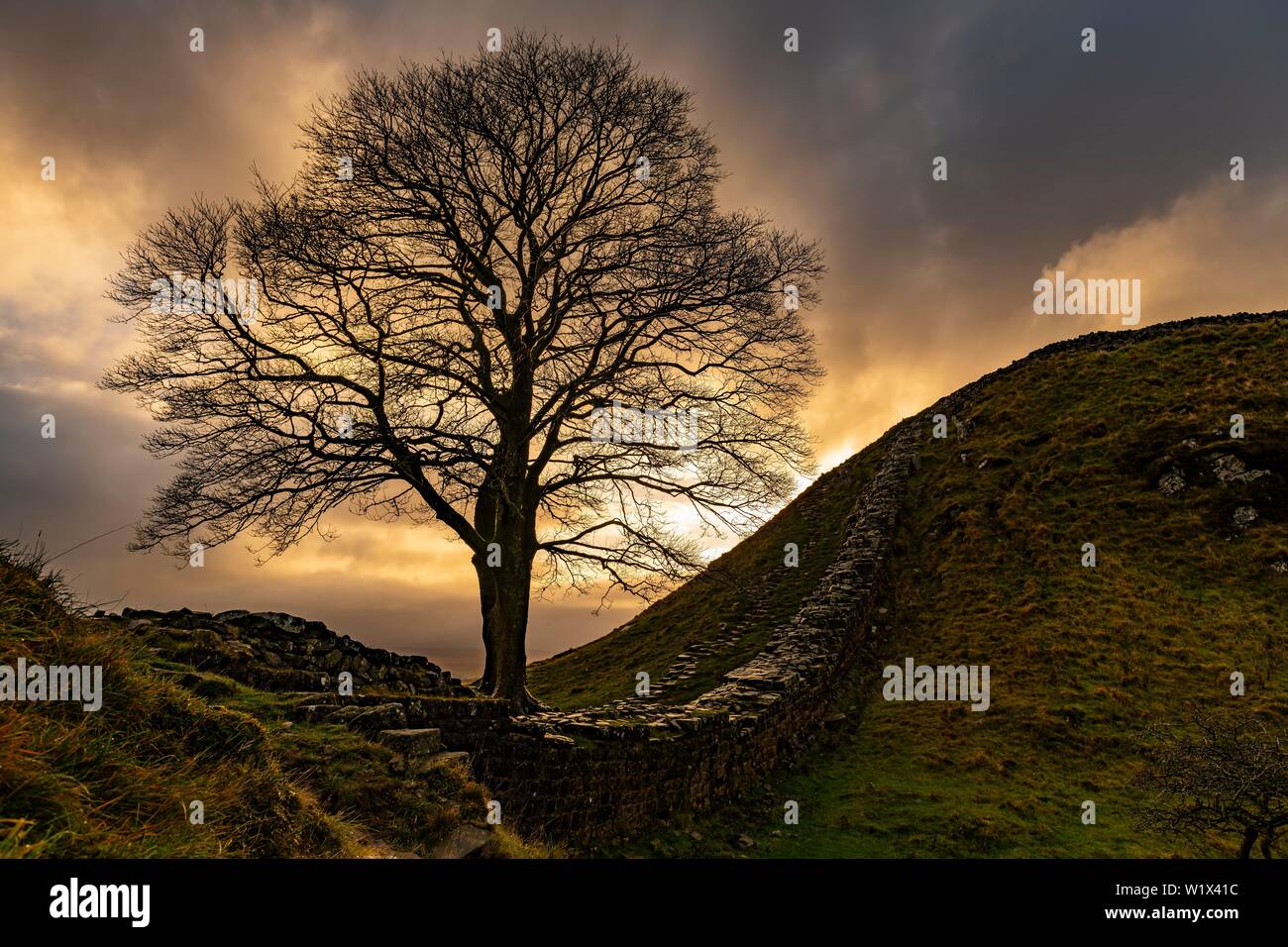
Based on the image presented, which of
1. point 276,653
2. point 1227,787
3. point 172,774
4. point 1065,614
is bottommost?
A: point 1227,787

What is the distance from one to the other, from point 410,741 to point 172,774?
119 inches

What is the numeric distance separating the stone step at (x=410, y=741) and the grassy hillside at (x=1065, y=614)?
500cm

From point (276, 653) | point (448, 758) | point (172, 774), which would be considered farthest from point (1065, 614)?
point (172, 774)

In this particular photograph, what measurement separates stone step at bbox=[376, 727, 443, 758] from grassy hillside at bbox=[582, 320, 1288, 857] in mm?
5001

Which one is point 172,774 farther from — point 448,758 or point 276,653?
point 276,653

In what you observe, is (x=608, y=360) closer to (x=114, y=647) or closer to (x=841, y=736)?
(x=841, y=736)

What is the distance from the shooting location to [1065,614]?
18.9 meters

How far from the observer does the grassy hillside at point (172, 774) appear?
328 cm

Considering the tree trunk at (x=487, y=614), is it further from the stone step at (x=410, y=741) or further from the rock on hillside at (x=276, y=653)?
the stone step at (x=410, y=741)

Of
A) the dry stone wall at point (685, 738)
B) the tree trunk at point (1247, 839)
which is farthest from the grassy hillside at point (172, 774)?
the tree trunk at point (1247, 839)

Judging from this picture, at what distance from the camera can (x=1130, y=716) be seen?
579 inches
